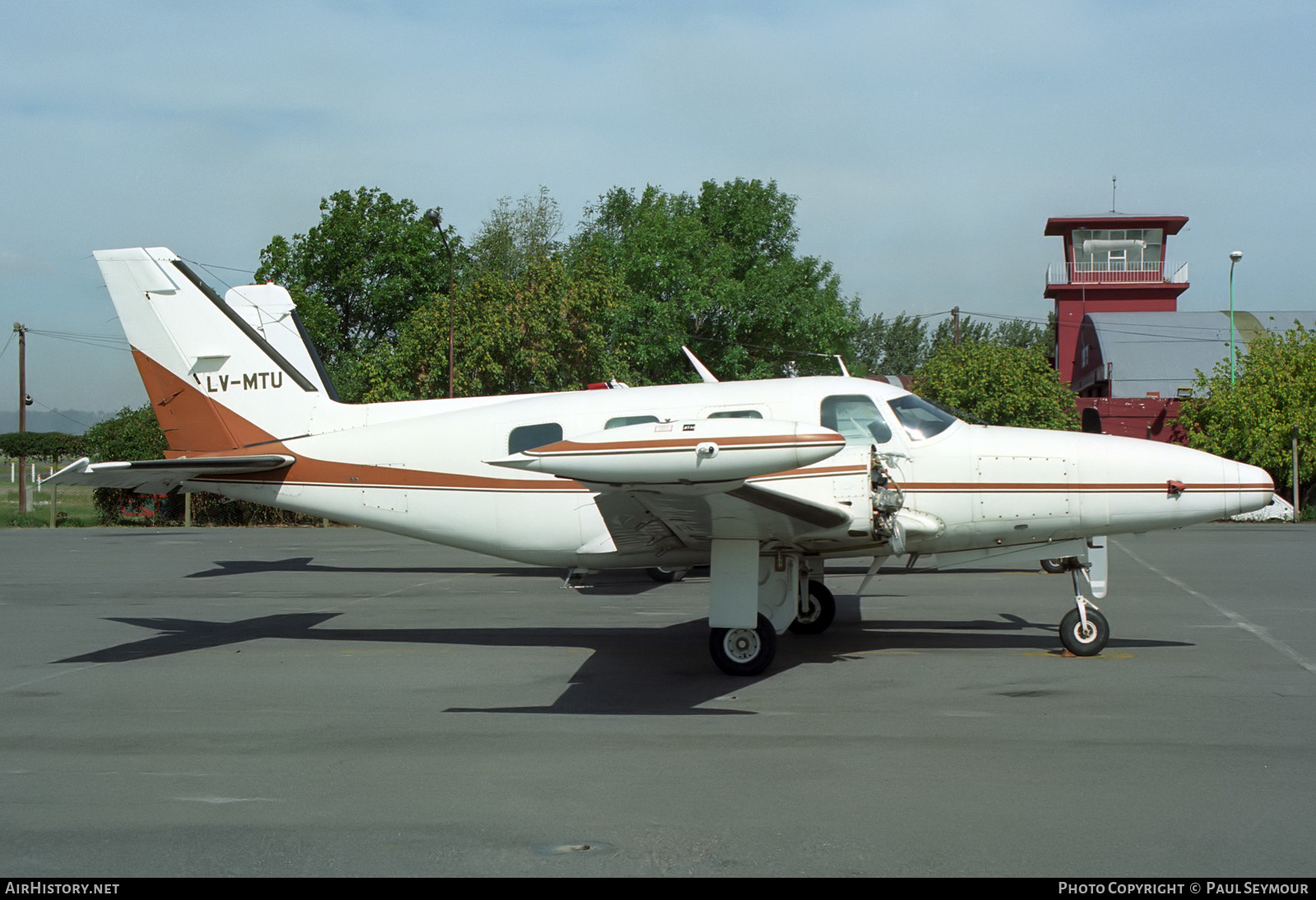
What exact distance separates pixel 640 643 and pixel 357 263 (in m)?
39.6

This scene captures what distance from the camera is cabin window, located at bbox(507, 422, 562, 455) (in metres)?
10.4

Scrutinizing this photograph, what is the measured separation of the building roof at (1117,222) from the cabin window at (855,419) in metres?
46.4

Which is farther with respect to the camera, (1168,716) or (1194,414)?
(1194,414)

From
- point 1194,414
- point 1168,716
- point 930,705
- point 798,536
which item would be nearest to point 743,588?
point 798,536

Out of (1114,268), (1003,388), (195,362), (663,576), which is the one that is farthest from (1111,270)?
(195,362)

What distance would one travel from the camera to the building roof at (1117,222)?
51.1 metres

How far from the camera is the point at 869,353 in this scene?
316 ft

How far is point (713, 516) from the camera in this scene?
843 centimetres

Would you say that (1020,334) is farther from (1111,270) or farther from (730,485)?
(730,485)

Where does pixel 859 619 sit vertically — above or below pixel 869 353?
below

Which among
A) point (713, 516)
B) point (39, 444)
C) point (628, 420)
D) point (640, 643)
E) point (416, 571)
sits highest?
point (628, 420)

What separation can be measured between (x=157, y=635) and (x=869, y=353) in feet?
292
